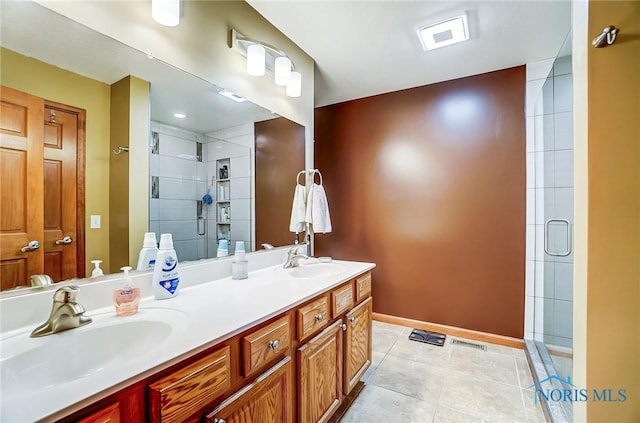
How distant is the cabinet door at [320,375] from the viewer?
1.14m

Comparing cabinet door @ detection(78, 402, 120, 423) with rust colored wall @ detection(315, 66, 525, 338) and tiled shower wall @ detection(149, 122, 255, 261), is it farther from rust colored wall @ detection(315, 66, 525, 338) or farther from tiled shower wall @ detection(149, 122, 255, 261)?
rust colored wall @ detection(315, 66, 525, 338)

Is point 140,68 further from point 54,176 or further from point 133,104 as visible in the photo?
point 54,176

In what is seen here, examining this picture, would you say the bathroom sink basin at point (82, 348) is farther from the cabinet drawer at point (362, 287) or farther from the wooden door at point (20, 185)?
the cabinet drawer at point (362, 287)

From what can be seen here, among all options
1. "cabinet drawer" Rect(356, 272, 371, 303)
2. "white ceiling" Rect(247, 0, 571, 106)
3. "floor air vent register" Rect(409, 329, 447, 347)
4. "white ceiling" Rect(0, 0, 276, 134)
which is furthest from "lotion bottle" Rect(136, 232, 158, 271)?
"floor air vent register" Rect(409, 329, 447, 347)

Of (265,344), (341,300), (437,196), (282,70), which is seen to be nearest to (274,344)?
(265,344)

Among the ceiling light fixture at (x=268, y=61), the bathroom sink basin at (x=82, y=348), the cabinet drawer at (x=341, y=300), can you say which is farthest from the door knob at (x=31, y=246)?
the ceiling light fixture at (x=268, y=61)

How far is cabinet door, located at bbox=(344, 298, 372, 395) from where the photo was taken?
1513mm

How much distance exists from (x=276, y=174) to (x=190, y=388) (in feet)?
4.79

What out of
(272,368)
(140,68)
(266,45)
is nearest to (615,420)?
(272,368)

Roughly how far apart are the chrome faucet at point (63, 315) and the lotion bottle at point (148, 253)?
30 cm

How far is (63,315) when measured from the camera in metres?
0.79

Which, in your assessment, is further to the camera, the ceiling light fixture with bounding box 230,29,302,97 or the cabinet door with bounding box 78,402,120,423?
the ceiling light fixture with bounding box 230,29,302,97

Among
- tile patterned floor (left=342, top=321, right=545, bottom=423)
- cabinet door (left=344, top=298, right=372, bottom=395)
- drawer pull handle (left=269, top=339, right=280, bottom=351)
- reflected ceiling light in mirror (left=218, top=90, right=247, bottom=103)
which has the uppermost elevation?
reflected ceiling light in mirror (left=218, top=90, right=247, bottom=103)

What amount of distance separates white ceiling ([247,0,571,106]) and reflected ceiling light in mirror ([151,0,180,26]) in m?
0.55
